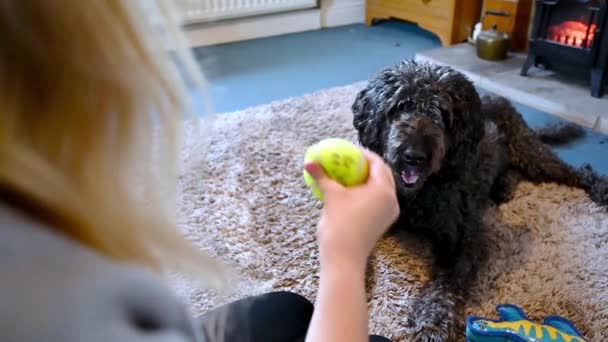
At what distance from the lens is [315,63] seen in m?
3.53

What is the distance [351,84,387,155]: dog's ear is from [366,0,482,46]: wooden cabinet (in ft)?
7.28

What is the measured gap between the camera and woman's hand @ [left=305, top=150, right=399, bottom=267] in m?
0.73

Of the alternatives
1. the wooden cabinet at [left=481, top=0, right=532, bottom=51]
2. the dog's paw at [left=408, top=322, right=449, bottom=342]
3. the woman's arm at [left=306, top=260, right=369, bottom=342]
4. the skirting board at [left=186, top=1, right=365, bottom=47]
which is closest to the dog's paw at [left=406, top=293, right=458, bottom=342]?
the dog's paw at [left=408, top=322, right=449, bottom=342]

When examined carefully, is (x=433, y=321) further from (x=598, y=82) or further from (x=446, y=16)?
(x=446, y=16)

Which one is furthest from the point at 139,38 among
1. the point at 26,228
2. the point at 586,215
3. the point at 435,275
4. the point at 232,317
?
the point at 586,215

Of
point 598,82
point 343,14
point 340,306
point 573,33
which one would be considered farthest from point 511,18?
point 340,306

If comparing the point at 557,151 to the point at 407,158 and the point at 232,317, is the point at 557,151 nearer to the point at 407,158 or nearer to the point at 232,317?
the point at 407,158

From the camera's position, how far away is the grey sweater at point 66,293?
30 cm

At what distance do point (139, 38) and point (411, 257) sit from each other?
58.1 inches

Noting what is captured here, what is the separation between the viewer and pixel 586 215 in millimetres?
1938

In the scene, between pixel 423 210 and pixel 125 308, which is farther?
pixel 423 210

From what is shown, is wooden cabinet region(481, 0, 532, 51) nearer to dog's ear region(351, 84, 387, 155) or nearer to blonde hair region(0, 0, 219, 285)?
dog's ear region(351, 84, 387, 155)

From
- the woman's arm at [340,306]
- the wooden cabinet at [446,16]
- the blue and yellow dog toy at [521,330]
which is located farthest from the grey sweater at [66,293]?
the wooden cabinet at [446,16]

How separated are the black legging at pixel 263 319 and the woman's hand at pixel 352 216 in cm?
32
